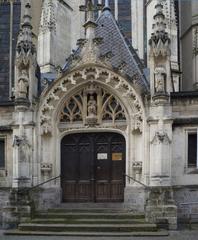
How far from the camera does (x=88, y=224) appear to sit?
48.4ft

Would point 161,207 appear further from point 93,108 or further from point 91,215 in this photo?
point 93,108

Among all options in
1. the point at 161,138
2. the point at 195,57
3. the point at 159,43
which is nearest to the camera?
the point at 161,138

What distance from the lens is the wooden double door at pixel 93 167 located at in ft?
56.1

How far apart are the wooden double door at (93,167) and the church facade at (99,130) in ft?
0.11

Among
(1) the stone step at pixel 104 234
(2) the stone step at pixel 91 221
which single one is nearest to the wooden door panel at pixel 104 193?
(2) the stone step at pixel 91 221

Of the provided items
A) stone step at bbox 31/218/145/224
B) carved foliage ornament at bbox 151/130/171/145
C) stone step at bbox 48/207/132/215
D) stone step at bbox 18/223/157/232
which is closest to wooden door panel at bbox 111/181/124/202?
stone step at bbox 48/207/132/215

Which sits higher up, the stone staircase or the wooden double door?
the wooden double door

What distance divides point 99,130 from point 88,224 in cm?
365

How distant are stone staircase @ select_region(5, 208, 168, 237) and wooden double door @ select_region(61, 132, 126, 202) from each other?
1.09 meters

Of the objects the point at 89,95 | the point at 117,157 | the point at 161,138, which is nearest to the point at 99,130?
the point at 117,157

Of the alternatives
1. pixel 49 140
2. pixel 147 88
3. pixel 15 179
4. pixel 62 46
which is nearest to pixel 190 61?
pixel 62 46

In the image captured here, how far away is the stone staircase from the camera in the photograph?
14172 millimetres

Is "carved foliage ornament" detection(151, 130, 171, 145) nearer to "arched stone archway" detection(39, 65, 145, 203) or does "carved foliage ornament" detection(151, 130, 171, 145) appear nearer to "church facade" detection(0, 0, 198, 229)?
"church facade" detection(0, 0, 198, 229)

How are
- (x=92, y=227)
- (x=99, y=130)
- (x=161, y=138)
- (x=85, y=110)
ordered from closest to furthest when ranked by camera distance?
(x=92, y=227) → (x=161, y=138) → (x=99, y=130) → (x=85, y=110)
